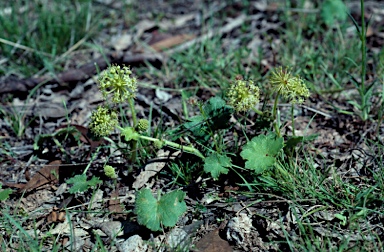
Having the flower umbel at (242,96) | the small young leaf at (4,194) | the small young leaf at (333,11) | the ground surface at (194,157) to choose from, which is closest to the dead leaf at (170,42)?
the ground surface at (194,157)

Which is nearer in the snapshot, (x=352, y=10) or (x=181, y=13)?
(x=352, y=10)

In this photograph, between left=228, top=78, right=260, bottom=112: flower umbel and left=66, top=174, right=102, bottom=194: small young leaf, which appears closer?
left=228, top=78, right=260, bottom=112: flower umbel

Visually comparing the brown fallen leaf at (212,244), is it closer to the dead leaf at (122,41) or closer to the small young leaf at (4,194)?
the small young leaf at (4,194)

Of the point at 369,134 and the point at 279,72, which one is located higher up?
the point at 279,72

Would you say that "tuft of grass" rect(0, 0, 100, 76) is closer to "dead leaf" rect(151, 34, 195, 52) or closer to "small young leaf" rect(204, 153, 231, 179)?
"dead leaf" rect(151, 34, 195, 52)

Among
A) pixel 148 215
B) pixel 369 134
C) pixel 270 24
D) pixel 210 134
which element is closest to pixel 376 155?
pixel 369 134

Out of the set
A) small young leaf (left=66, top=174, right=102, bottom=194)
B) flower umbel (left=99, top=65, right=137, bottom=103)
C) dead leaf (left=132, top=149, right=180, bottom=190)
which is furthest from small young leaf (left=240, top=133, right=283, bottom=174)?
small young leaf (left=66, top=174, right=102, bottom=194)

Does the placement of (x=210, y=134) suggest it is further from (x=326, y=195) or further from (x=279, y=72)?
(x=326, y=195)
